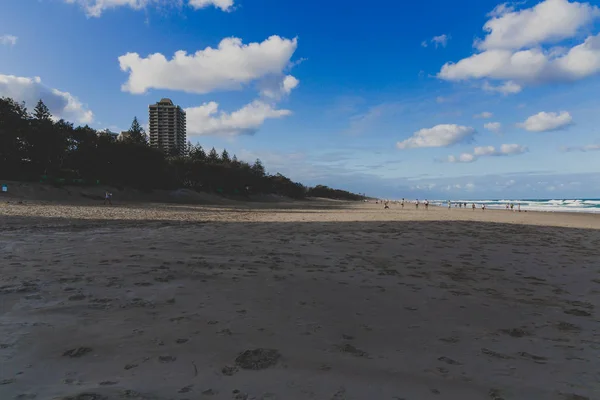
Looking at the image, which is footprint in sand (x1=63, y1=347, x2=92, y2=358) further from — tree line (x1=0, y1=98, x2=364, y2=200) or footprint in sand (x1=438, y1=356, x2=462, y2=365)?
tree line (x1=0, y1=98, x2=364, y2=200)

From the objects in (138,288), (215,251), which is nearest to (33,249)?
(215,251)

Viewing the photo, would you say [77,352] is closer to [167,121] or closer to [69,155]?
[69,155]

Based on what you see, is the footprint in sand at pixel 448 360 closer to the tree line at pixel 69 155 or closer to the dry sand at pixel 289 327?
the dry sand at pixel 289 327

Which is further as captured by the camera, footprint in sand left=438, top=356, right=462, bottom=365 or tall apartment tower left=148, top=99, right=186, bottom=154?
tall apartment tower left=148, top=99, right=186, bottom=154

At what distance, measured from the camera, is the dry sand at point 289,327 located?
9.20ft

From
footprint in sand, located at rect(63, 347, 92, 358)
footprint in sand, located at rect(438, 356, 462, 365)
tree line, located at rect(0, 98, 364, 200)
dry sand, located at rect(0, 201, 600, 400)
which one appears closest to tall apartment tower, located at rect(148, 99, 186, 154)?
tree line, located at rect(0, 98, 364, 200)

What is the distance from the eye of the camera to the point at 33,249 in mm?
8258

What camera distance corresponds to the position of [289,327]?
4.04 metres

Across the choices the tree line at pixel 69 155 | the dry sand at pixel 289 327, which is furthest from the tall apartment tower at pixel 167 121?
the dry sand at pixel 289 327

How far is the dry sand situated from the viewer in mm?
2805

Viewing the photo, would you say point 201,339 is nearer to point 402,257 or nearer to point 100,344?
point 100,344

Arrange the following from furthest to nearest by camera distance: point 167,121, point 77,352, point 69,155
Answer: point 167,121
point 69,155
point 77,352

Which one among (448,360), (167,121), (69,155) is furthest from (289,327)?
(167,121)

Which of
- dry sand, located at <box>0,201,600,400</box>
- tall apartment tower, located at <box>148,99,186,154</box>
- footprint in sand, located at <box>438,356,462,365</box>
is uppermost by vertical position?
tall apartment tower, located at <box>148,99,186,154</box>
